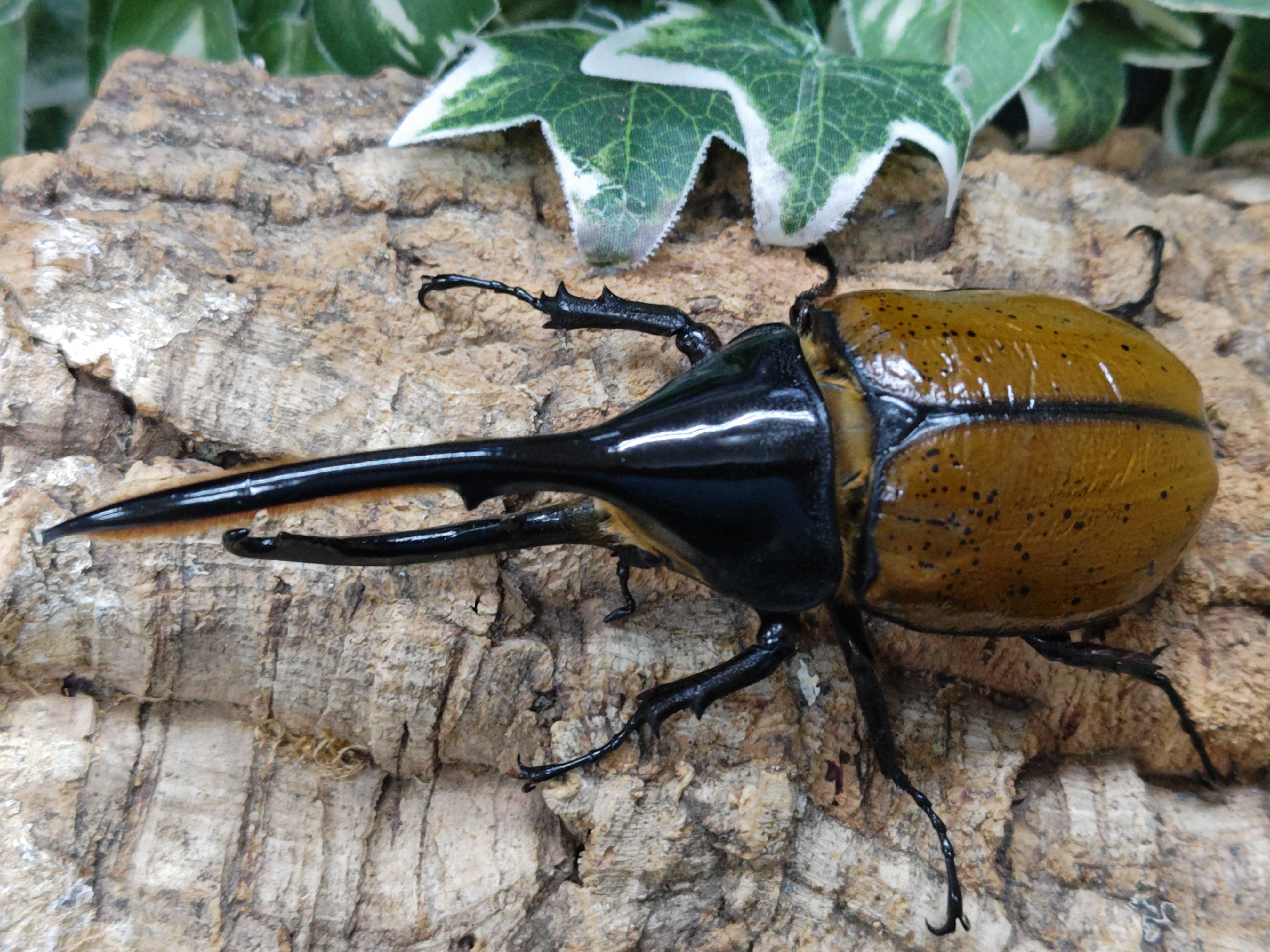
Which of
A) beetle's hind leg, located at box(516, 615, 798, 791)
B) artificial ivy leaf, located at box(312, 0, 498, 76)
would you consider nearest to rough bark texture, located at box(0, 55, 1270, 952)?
beetle's hind leg, located at box(516, 615, 798, 791)

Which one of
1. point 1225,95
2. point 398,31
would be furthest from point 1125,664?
point 398,31

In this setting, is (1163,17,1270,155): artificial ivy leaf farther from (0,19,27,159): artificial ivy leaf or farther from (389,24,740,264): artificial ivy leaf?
(0,19,27,159): artificial ivy leaf

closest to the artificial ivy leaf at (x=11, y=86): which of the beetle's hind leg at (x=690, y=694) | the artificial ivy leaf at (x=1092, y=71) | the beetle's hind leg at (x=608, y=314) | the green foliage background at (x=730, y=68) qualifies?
the green foliage background at (x=730, y=68)

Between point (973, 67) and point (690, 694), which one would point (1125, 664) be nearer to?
point (690, 694)

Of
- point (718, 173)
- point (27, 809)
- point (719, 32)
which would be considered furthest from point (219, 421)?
point (719, 32)

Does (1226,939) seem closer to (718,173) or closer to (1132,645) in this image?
(1132,645)

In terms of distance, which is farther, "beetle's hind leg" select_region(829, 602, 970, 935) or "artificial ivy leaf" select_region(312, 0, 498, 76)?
"artificial ivy leaf" select_region(312, 0, 498, 76)

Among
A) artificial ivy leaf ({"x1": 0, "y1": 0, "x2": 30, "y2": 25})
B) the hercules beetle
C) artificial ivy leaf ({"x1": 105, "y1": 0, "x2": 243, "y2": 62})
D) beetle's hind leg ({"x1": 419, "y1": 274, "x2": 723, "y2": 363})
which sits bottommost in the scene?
the hercules beetle

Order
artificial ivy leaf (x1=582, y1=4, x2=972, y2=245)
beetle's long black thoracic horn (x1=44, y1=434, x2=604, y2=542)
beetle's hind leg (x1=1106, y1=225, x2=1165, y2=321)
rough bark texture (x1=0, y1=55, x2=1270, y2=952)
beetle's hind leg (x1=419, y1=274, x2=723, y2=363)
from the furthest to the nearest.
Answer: beetle's hind leg (x1=1106, y1=225, x2=1165, y2=321) < artificial ivy leaf (x1=582, y1=4, x2=972, y2=245) < beetle's hind leg (x1=419, y1=274, x2=723, y2=363) < rough bark texture (x1=0, y1=55, x2=1270, y2=952) < beetle's long black thoracic horn (x1=44, y1=434, x2=604, y2=542)
